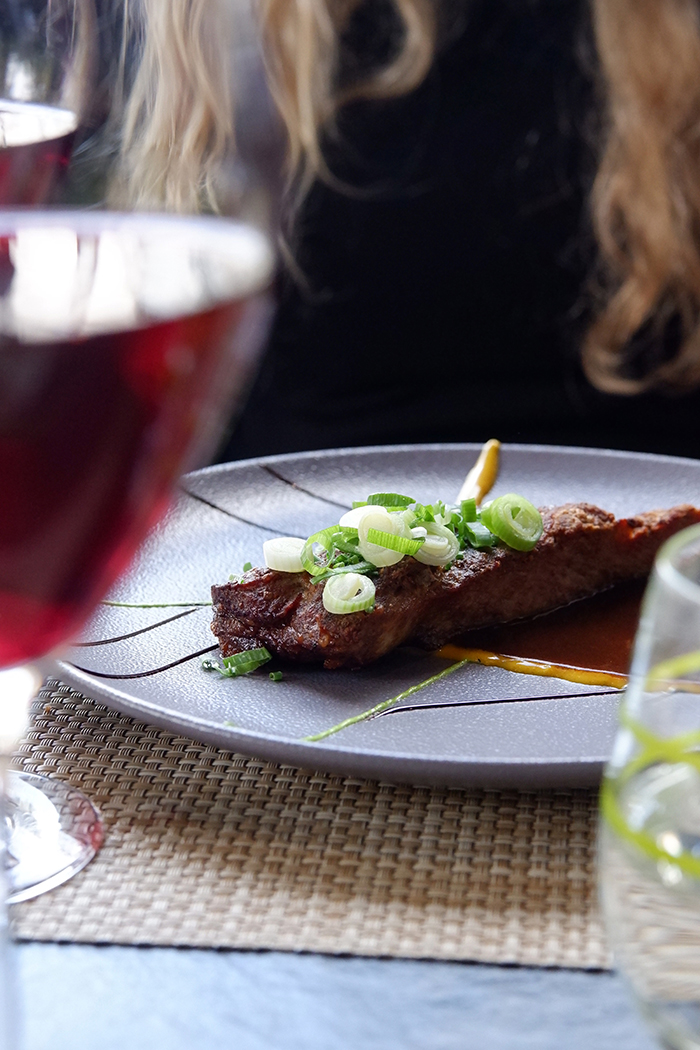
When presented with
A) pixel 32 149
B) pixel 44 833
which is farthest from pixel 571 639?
pixel 32 149

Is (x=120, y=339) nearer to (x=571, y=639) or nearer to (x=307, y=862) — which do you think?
(x=307, y=862)

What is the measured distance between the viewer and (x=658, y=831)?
28.7 inches

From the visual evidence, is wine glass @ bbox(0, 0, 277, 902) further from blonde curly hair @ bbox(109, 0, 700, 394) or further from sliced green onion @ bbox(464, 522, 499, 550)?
blonde curly hair @ bbox(109, 0, 700, 394)

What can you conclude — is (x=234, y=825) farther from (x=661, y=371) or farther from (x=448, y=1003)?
(x=661, y=371)

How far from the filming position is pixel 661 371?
12.0ft

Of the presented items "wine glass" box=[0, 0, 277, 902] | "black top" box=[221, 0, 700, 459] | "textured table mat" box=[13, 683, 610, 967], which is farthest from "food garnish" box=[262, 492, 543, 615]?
"black top" box=[221, 0, 700, 459]

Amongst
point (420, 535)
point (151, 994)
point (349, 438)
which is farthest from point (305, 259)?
point (151, 994)

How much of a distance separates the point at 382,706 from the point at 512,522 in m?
0.45

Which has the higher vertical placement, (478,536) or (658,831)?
(658,831)

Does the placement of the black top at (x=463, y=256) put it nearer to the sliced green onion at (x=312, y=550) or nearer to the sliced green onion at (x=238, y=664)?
the sliced green onion at (x=312, y=550)

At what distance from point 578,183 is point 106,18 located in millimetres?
2747

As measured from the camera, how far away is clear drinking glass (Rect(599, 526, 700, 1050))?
693 millimetres

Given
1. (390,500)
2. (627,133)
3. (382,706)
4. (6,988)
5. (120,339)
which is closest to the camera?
(120,339)

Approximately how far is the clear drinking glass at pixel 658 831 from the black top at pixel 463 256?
278cm
